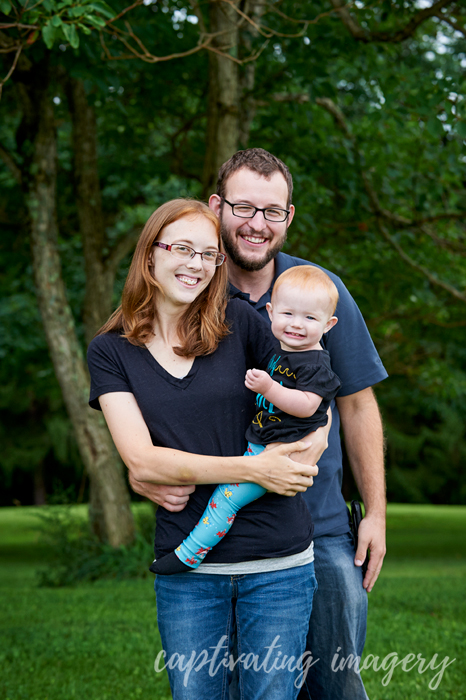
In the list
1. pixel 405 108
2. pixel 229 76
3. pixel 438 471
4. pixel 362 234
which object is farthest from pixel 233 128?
pixel 438 471

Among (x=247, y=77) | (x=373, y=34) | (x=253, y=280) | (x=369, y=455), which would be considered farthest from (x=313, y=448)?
(x=247, y=77)

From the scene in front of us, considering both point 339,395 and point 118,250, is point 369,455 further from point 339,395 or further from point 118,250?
point 118,250

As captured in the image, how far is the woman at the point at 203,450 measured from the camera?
2014 millimetres

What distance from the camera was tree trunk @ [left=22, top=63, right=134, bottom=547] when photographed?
25.0ft

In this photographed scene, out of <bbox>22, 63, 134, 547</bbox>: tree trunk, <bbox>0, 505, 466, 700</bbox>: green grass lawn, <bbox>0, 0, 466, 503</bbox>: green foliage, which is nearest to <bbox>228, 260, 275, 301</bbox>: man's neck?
<bbox>0, 505, 466, 700</bbox>: green grass lawn

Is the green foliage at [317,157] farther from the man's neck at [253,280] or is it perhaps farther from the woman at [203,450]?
the woman at [203,450]

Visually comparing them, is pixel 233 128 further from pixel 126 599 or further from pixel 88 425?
pixel 126 599

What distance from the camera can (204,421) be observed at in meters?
2.10

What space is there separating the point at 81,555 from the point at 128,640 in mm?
3418

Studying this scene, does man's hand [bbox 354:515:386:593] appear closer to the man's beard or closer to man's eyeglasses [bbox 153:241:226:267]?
the man's beard

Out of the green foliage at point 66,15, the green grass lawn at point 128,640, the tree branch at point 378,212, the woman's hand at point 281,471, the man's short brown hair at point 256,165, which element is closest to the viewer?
the woman's hand at point 281,471

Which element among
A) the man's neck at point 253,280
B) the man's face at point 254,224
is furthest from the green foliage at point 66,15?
the man's neck at point 253,280

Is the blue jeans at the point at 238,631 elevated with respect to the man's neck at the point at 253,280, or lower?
lower

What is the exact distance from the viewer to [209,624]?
2.05 meters
